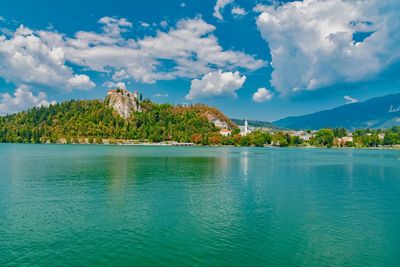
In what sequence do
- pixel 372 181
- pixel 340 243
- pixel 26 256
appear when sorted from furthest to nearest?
pixel 372 181
pixel 340 243
pixel 26 256

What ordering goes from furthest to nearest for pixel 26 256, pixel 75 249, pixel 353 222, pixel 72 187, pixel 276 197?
1. pixel 72 187
2. pixel 276 197
3. pixel 353 222
4. pixel 75 249
5. pixel 26 256

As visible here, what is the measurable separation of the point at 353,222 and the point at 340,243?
7.12 metres

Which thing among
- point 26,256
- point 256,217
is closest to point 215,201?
point 256,217

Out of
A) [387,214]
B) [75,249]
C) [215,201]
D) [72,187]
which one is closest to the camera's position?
[75,249]

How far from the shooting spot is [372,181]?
203 feet

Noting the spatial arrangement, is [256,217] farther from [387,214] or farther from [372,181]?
[372,181]

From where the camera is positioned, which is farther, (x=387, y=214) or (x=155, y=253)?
(x=387, y=214)

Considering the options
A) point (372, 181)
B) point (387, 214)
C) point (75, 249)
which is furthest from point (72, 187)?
point (372, 181)

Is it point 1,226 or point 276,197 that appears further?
point 276,197

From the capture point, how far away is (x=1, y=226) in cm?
2800

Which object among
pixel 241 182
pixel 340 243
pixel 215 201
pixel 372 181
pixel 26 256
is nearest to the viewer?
pixel 26 256

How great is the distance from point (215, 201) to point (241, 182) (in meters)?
18.1

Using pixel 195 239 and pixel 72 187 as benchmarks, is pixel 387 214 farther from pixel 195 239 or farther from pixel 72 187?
pixel 72 187

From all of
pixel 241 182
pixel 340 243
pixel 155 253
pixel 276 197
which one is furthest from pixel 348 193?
pixel 155 253
